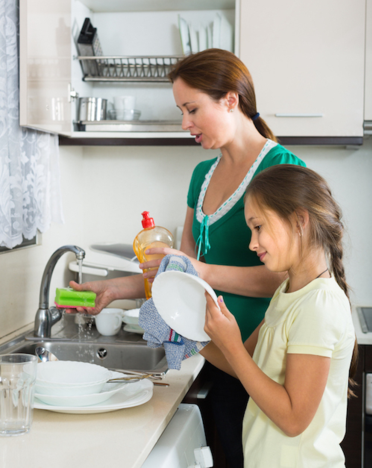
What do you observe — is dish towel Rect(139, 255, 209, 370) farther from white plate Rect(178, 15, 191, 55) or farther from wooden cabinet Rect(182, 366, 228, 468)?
white plate Rect(178, 15, 191, 55)

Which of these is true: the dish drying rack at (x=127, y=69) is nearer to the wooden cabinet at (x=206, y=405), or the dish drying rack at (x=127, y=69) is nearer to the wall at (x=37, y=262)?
the wall at (x=37, y=262)

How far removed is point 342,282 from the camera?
979mm

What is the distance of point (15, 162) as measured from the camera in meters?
1.53

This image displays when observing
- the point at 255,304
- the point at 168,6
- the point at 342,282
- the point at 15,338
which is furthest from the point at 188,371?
the point at 168,6

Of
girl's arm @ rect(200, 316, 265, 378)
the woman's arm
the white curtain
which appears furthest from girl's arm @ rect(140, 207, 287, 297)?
the white curtain

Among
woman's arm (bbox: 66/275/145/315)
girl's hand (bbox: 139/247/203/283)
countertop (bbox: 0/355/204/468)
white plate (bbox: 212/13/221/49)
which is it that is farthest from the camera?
white plate (bbox: 212/13/221/49)

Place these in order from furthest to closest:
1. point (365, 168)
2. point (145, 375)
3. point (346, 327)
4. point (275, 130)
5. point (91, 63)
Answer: point (365, 168), point (91, 63), point (275, 130), point (145, 375), point (346, 327)

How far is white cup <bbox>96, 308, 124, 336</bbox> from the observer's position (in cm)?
168

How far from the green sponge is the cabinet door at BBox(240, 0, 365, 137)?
0.93 meters

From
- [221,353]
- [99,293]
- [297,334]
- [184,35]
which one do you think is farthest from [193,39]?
[297,334]

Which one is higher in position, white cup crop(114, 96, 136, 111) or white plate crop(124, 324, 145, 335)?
white cup crop(114, 96, 136, 111)

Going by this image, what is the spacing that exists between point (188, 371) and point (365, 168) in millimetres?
1348

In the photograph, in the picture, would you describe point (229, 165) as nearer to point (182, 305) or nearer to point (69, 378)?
point (182, 305)

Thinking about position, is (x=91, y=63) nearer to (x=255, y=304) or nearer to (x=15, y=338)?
(x=15, y=338)
